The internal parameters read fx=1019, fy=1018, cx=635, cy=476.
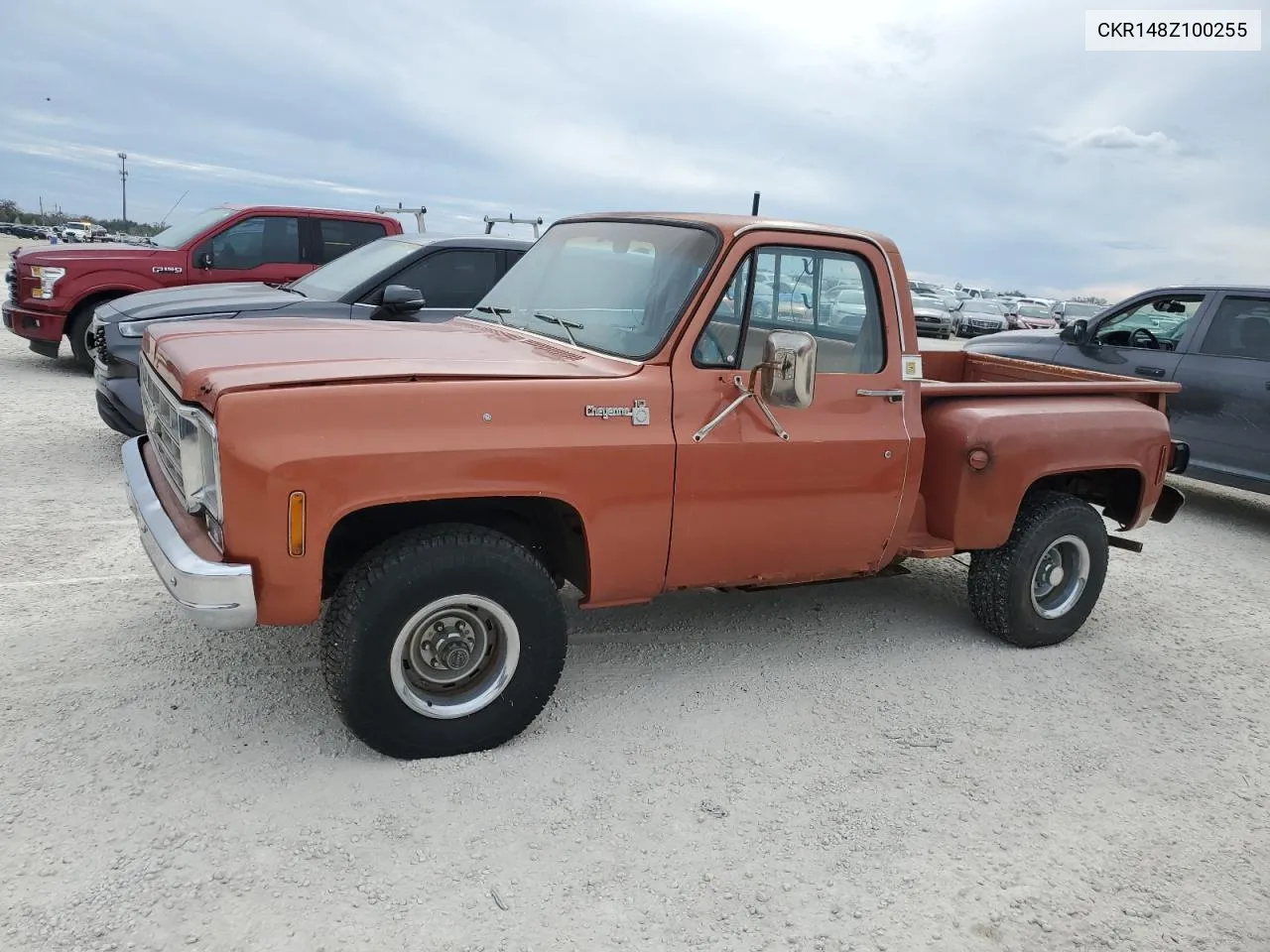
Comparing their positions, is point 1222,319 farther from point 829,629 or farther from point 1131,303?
point 829,629

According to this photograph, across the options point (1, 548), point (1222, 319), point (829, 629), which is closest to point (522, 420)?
point (829, 629)

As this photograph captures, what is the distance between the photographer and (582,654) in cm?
460

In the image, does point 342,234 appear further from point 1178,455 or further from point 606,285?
point 1178,455

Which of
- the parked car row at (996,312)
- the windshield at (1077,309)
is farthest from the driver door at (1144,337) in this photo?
the windshield at (1077,309)

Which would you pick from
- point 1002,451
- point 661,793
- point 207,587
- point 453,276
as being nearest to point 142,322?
point 453,276

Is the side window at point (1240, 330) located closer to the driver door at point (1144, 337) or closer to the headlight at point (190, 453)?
the driver door at point (1144, 337)

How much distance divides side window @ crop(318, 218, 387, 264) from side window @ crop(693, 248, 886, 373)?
7278mm

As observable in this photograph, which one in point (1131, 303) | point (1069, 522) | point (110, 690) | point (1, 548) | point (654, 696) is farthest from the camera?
point (1131, 303)

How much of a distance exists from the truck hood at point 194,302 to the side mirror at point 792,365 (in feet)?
15.9

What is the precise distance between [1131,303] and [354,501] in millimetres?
7772

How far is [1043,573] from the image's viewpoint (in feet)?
16.8

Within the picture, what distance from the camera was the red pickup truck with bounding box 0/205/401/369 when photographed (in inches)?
397

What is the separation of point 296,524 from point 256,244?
26.6ft

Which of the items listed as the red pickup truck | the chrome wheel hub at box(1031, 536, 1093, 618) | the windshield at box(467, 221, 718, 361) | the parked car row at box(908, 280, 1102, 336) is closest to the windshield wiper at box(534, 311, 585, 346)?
the windshield at box(467, 221, 718, 361)
